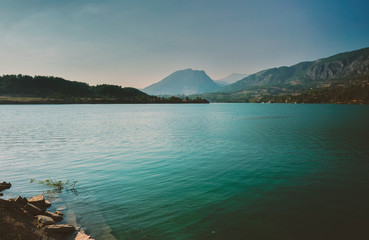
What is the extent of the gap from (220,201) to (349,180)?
549 inches

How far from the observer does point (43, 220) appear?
11.9 m

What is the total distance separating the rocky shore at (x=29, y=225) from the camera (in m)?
9.71

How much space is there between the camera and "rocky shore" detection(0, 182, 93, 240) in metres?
9.71

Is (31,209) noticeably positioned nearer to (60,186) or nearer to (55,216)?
(55,216)

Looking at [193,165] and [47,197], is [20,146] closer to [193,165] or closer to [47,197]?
[47,197]

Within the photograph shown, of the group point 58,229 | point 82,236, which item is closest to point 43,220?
point 58,229

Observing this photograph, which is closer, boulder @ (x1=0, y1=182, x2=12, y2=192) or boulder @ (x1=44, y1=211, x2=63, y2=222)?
boulder @ (x1=44, y1=211, x2=63, y2=222)

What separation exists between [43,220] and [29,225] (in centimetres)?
98

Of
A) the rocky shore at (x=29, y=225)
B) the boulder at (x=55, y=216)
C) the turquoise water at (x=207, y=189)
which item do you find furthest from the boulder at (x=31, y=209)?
the turquoise water at (x=207, y=189)

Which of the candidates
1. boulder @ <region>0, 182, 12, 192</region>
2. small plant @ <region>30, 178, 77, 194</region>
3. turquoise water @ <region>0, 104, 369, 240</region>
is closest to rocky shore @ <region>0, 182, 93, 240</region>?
turquoise water @ <region>0, 104, 369, 240</region>

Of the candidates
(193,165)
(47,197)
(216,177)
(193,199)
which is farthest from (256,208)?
(47,197)

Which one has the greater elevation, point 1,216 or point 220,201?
point 1,216

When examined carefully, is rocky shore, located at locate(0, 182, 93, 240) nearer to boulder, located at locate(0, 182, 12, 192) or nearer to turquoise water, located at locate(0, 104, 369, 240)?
turquoise water, located at locate(0, 104, 369, 240)

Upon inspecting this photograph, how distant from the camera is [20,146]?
3803 cm
